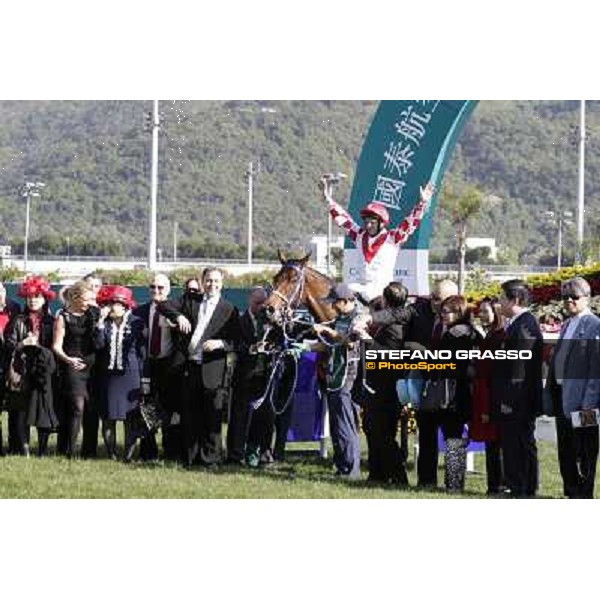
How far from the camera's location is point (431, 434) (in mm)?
11047

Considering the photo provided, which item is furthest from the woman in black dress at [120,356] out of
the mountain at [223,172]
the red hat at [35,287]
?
the mountain at [223,172]

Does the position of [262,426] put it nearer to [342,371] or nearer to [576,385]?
[342,371]

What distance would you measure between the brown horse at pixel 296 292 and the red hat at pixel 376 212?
0.58 m

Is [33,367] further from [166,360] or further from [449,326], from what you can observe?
[449,326]

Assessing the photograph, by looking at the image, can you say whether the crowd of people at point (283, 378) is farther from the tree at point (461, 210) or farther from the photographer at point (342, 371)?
the tree at point (461, 210)

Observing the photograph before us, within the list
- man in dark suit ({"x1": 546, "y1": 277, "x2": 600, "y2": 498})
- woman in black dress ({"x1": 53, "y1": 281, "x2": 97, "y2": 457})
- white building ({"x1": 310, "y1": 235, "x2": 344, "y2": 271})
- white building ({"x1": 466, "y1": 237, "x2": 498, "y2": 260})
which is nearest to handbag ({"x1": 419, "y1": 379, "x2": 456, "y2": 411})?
man in dark suit ({"x1": 546, "y1": 277, "x2": 600, "y2": 498})

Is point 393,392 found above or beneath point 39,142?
beneath

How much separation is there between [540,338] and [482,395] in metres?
0.65

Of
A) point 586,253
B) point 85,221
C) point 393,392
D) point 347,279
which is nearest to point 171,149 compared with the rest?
point 85,221

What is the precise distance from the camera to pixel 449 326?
10.6 m

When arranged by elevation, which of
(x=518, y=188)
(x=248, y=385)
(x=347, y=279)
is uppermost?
(x=518, y=188)

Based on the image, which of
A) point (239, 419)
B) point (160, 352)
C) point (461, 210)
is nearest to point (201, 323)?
point (160, 352)

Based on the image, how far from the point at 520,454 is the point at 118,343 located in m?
3.36

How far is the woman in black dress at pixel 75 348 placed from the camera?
11648 mm
